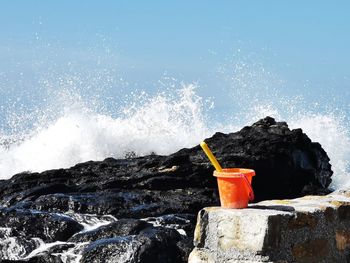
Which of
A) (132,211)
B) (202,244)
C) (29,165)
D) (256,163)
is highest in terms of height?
(29,165)

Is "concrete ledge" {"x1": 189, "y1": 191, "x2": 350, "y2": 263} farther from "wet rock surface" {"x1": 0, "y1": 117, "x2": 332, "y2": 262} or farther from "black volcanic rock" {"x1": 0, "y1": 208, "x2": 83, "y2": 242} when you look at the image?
"black volcanic rock" {"x1": 0, "y1": 208, "x2": 83, "y2": 242}

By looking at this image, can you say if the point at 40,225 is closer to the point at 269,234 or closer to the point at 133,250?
the point at 133,250

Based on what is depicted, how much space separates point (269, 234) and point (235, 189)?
0.35 m

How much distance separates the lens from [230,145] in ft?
44.6

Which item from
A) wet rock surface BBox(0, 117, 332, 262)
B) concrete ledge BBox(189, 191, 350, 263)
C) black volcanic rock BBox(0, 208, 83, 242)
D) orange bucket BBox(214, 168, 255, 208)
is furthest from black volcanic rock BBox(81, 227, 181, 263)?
orange bucket BBox(214, 168, 255, 208)

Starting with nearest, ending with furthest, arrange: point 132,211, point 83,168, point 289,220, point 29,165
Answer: point 289,220 < point 132,211 < point 83,168 < point 29,165

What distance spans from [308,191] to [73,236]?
258 inches

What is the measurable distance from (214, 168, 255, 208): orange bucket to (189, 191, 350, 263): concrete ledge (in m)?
0.07

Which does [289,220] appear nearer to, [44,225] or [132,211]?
[44,225]

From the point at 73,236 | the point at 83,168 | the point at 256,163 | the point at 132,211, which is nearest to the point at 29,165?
the point at 83,168

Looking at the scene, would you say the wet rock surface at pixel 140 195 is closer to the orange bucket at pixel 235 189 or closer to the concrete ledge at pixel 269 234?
the concrete ledge at pixel 269 234

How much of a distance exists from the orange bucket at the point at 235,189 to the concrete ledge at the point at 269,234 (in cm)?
7

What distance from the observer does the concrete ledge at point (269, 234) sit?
3.41 m

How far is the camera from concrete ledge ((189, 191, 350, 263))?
3406 mm
